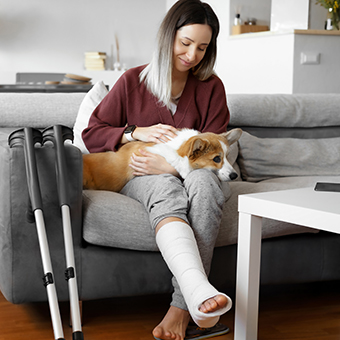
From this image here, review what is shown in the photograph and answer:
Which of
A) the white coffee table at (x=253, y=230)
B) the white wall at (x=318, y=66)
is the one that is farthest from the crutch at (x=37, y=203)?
the white wall at (x=318, y=66)

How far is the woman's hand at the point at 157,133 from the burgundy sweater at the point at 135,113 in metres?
0.10

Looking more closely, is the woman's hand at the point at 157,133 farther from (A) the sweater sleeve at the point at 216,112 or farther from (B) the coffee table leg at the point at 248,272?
(B) the coffee table leg at the point at 248,272

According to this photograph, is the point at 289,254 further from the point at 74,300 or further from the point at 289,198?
the point at 74,300

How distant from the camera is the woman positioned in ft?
4.78

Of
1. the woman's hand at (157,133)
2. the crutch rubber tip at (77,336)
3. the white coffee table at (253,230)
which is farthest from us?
the woman's hand at (157,133)

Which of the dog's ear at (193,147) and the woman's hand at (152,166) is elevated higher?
the dog's ear at (193,147)

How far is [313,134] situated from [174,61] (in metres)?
0.99

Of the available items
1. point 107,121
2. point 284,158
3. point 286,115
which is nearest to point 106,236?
point 107,121

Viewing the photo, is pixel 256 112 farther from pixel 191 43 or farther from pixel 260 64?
pixel 260 64

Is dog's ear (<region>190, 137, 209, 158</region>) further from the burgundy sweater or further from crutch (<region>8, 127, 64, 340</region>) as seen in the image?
crutch (<region>8, 127, 64, 340</region>)

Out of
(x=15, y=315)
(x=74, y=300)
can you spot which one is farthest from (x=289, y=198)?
(x=15, y=315)

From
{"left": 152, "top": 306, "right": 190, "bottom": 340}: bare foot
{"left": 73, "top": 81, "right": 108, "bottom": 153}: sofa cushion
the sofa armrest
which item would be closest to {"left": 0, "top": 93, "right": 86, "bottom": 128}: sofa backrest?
{"left": 73, "top": 81, "right": 108, "bottom": 153}: sofa cushion

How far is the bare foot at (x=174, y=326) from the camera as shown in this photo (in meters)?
1.55

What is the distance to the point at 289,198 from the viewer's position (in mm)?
1444
